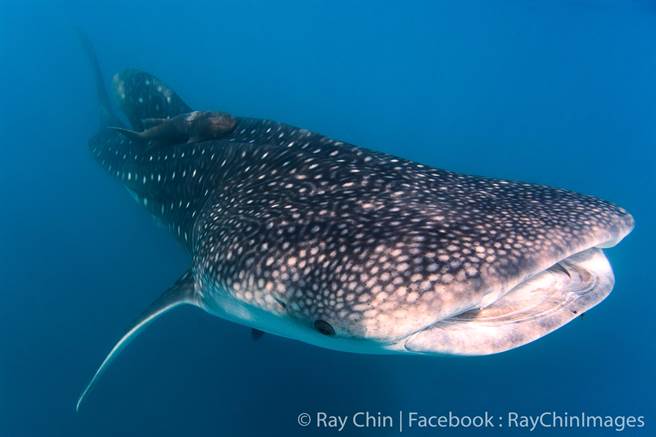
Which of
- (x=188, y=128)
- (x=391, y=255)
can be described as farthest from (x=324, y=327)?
(x=188, y=128)

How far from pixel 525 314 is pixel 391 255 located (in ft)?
Result: 2.74

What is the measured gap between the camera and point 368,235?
2.66m

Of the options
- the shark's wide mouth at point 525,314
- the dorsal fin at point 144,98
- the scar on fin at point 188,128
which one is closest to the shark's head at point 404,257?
the shark's wide mouth at point 525,314

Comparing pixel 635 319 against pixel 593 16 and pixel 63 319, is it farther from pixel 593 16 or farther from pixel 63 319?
pixel 593 16

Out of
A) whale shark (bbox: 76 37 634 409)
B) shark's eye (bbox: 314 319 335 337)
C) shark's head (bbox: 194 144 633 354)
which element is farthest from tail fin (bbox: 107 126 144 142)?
shark's eye (bbox: 314 319 335 337)

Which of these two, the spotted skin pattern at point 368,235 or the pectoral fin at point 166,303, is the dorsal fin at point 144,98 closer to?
the spotted skin pattern at point 368,235

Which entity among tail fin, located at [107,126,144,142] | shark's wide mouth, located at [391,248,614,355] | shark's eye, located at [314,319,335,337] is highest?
shark's wide mouth, located at [391,248,614,355]

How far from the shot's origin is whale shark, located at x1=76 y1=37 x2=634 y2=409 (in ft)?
7.64

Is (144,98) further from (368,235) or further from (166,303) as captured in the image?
(368,235)

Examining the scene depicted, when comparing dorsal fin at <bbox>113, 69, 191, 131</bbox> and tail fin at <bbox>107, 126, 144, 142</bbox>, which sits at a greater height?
dorsal fin at <bbox>113, 69, 191, 131</bbox>

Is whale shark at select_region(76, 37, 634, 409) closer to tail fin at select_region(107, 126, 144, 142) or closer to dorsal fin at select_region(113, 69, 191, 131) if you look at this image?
tail fin at select_region(107, 126, 144, 142)

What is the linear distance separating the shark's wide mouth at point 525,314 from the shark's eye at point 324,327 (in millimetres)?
343

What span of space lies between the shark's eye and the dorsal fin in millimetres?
5133

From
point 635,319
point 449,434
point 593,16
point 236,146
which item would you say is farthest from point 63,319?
point 593,16
